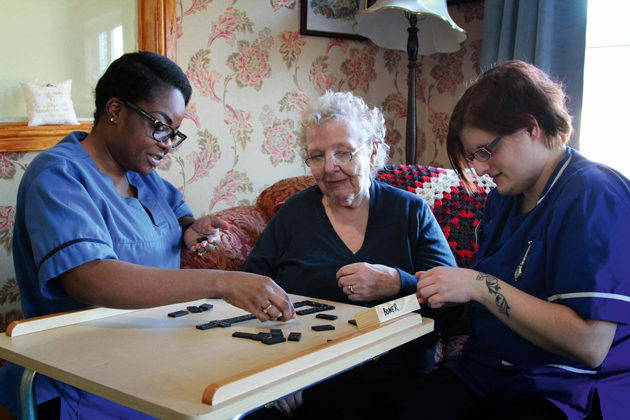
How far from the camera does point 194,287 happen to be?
1.15 m

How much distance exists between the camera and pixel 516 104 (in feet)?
4.00

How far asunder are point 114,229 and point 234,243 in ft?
2.36

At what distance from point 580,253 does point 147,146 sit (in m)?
1.13

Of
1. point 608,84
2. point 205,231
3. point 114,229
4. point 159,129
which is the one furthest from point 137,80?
point 608,84

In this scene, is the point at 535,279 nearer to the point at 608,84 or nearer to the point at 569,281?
the point at 569,281

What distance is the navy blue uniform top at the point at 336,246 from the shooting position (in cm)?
168

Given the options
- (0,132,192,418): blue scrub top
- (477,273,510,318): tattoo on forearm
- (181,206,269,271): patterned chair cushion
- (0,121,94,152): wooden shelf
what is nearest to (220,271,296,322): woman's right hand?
(0,132,192,418): blue scrub top

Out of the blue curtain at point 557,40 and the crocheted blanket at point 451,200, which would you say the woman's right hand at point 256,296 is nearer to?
the crocheted blanket at point 451,200

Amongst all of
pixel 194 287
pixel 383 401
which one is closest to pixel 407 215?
pixel 383 401

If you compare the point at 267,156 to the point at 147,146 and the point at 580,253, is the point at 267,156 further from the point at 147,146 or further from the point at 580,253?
the point at 580,253

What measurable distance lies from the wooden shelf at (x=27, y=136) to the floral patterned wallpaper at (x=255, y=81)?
494 millimetres

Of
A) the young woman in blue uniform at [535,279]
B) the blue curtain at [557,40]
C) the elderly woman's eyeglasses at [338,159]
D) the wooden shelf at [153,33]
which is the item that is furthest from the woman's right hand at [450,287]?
the wooden shelf at [153,33]

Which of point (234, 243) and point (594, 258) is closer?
point (594, 258)

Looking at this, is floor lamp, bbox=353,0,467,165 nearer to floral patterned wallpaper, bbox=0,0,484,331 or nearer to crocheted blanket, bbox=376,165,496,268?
floral patterned wallpaper, bbox=0,0,484,331
